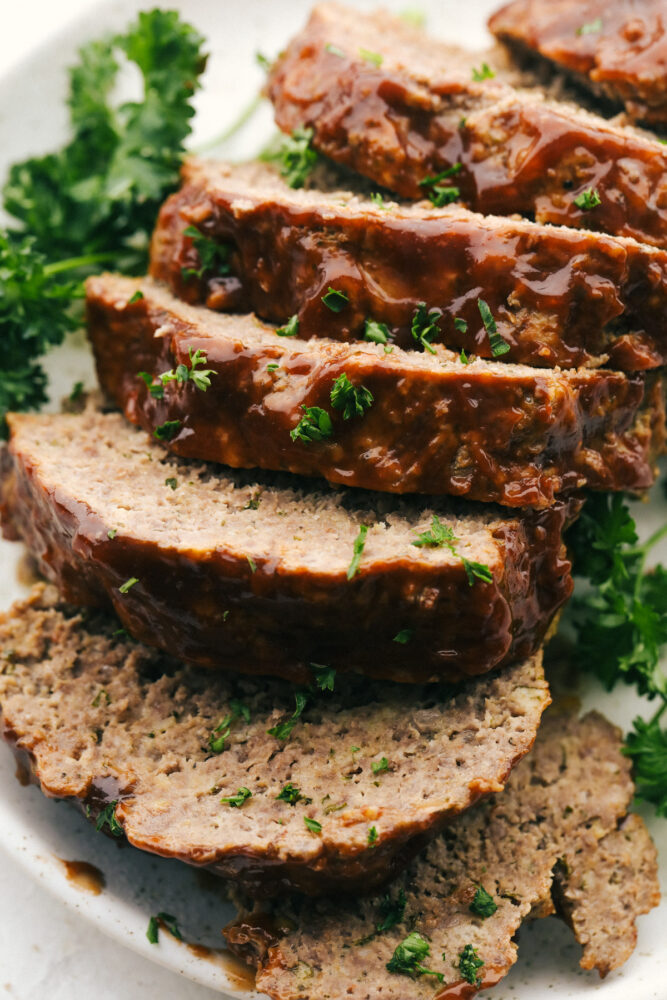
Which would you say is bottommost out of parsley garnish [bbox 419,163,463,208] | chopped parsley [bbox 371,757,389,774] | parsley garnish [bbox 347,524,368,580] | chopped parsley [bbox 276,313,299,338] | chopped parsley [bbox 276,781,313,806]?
chopped parsley [bbox 276,781,313,806]

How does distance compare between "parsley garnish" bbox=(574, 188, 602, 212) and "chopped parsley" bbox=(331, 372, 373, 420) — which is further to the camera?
"parsley garnish" bbox=(574, 188, 602, 212)

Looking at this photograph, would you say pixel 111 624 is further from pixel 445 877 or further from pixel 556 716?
pixel 556 716

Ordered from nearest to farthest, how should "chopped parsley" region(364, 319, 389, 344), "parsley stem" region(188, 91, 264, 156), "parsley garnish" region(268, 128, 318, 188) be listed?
"chopped parsley" region(364, 319, 389, 344) → "parsley garnish" region(268, 128, 318, 188) → "parsley stem" region(188, 91, 264, 156)

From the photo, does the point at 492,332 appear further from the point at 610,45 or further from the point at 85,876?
Answer: the point at 85,876

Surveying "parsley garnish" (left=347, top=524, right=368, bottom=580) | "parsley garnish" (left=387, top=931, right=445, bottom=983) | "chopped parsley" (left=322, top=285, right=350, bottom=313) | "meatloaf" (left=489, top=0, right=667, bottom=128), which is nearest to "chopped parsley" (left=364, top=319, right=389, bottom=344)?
"chopped parsley" (left=322, top=285, right=350, bottom=313)

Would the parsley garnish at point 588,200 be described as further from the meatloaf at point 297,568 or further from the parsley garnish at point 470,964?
the parsley garnish at point 470,964

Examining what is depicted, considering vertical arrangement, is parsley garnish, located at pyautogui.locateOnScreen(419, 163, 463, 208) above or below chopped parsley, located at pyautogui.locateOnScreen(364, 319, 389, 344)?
above

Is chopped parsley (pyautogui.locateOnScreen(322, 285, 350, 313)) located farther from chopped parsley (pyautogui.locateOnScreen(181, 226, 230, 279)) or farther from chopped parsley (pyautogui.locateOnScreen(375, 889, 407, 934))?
chopped parsley (pyautogui.locateOnScreen(375, 889, 407, 934))

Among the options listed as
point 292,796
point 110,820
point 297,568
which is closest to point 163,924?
point 110,820
